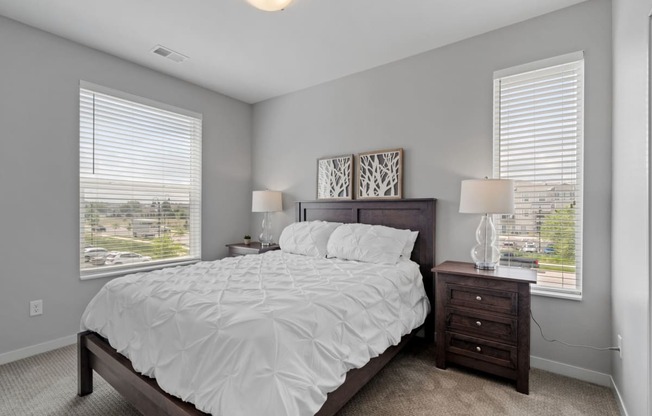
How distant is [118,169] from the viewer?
321 cm

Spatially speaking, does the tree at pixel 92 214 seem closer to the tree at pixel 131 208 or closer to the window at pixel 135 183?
the window at pixel 135 183

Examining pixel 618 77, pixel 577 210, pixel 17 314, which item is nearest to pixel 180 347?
pixel 17 314

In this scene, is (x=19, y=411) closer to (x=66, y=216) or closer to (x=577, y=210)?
(x=66, y=216)

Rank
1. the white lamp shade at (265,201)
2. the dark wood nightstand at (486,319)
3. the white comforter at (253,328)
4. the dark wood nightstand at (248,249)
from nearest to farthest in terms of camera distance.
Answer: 1. the white comforter at (253,328)
2. the dark wood nightstand at (486,319)
3. the dark wood nightstand at (248,249)
4. the white lamp shade at (265,201)

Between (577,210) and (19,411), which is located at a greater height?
(577,210)

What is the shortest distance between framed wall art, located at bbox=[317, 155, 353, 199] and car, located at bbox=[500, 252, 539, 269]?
63.5 inches

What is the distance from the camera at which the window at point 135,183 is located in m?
3.01

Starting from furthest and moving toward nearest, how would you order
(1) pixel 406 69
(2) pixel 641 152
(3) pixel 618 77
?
(1) pixel 406 69 < (3) pixel 618 77 < (2) pixel 641 152

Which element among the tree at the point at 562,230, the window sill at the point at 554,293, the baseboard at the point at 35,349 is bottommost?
the baseboard at the point at 35,349

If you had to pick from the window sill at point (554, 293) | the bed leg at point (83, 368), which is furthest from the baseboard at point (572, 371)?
the bed leg at point (83, 368)

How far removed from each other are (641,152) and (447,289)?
1.39 meters

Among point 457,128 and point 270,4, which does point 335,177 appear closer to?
point 457,128

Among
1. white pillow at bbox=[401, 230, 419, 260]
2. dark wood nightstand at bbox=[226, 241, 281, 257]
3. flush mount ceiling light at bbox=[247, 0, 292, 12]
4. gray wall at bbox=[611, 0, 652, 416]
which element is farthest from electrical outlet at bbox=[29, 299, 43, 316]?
gray wall at bbox=[611, 0, 652, 416]

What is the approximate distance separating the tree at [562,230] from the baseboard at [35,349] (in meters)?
4.23
